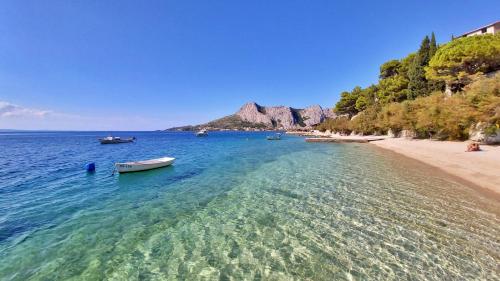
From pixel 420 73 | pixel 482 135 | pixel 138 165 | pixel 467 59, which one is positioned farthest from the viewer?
pixel 420 73

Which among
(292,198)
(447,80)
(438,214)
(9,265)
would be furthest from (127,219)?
(447,80)

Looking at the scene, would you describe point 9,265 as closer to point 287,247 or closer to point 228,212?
point 228,212

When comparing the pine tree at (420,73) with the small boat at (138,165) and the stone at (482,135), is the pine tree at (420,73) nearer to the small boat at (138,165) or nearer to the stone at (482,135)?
the stone at (482,135)

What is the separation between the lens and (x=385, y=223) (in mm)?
7652

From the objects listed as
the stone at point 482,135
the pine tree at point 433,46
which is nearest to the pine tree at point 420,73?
the pine tree at point 433,46

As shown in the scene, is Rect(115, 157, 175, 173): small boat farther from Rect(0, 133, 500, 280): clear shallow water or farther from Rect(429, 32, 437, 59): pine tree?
Rect(429, 32, 437, 59): pine tree

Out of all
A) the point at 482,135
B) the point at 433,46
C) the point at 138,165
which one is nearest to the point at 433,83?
the point at 433,46

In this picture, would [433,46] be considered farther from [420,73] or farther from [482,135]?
[482,135]

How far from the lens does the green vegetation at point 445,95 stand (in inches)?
905

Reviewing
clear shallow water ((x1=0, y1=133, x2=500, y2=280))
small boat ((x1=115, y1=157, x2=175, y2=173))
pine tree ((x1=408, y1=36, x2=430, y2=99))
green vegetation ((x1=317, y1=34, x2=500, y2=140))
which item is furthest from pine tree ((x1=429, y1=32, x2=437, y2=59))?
small boat ((x1=115, y1=157, x2=175, y2=173))

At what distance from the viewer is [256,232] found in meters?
7.26

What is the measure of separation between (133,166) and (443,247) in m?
19.6

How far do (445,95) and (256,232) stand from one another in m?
40.0

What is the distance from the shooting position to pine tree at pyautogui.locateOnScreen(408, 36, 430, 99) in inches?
1965
